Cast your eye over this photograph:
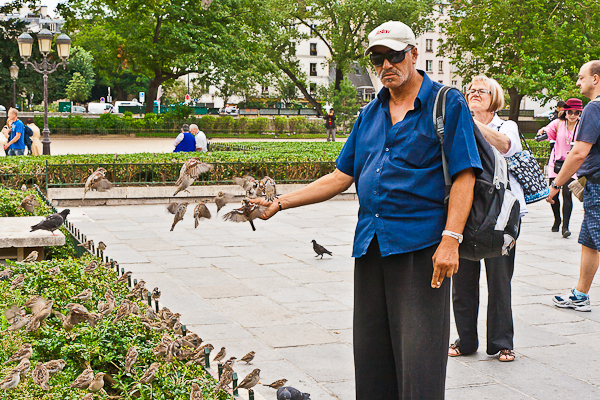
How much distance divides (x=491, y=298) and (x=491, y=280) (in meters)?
0.13

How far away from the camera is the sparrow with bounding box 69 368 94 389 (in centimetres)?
341

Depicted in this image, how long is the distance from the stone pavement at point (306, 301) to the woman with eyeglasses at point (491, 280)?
5.4 inches

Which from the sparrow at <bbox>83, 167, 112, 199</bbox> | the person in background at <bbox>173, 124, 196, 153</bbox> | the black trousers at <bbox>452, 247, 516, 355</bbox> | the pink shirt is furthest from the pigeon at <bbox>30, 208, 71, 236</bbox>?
the person in background at <bbox>173, 124, 196, 153</bbox>

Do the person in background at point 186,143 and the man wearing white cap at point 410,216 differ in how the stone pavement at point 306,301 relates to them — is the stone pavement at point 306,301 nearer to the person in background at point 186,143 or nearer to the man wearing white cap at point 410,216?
the man wearing white cap at point 410,216

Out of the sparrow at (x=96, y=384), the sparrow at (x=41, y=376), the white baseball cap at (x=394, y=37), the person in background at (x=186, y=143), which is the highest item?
the white baseball cap at (x=394, y=37)

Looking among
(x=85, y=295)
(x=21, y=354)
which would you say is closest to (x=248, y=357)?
(x=85, y=295)

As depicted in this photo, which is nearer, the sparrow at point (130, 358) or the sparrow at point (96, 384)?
the sparrow at point (96, 384)

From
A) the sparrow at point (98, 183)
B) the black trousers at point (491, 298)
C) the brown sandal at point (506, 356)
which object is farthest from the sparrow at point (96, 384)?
the sparrow at point (98, 183)

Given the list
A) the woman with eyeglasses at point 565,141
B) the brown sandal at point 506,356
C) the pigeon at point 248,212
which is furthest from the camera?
the woman with eyeglasses at point 565,141

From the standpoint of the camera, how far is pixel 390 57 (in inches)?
113

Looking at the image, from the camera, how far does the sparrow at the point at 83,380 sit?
3.41 meters

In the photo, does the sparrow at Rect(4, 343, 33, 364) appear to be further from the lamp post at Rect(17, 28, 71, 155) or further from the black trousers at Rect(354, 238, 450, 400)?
the lamp post at Rect(17, 28, 71, 155)

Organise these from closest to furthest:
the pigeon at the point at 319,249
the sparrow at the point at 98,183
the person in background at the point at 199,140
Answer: the sparrow at the point at 98,183
the pigeon at the point at 319,249
the person in background at the point at 199,140

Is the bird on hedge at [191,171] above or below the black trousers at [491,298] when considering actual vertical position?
above
